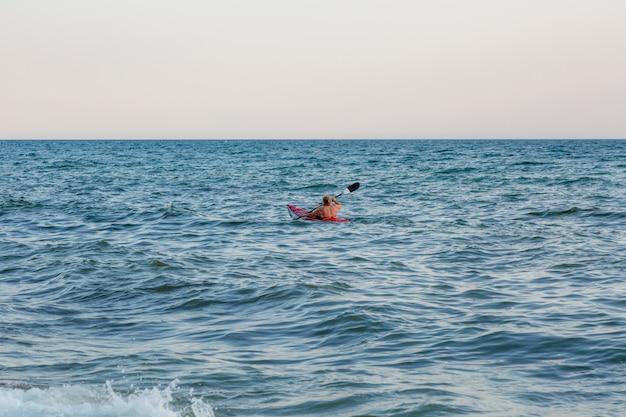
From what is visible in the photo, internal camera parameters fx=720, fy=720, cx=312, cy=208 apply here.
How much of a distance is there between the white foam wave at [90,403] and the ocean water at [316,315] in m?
Answer: 0.02

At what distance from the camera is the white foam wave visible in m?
6.06

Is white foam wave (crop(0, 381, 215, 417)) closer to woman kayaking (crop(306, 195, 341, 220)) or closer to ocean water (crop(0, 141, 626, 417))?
ocean water (crop(0, 141, 626, 417))

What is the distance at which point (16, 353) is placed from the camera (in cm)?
834

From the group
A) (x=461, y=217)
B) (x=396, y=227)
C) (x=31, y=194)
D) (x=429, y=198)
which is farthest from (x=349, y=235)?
(x=31, y=194)

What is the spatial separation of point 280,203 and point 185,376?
20.1 meters

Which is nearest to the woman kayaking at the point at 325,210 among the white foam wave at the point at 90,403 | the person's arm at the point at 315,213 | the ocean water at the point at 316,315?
the person's arm at the point at 315,213

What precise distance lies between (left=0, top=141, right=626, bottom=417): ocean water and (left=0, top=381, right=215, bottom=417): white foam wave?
0.8 inches

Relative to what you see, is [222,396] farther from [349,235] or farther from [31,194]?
[31,194]

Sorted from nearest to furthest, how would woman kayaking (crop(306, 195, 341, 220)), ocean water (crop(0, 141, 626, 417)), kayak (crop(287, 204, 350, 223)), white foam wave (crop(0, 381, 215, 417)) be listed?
white foam wave (crop(0, 381, 215, 417)) < ocean water (crop(0, 141, 626, 417)) < woman kayaking (crop(306, 195, 341, 220)) < kayak (crop(287, 204, 350, 223))

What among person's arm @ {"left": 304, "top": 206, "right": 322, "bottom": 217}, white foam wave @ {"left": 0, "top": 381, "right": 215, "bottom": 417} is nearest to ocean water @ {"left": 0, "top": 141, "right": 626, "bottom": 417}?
white foam wave @ {"left": 0, "top": 381, "right": 215, "bottom": 417}

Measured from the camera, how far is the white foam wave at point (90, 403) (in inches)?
239

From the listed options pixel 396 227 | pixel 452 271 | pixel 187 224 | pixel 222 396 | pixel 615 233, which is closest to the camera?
pixel 222 396

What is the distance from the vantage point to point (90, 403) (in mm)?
6402

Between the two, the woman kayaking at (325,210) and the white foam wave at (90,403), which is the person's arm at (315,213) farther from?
the white foam wave at (90,403)
